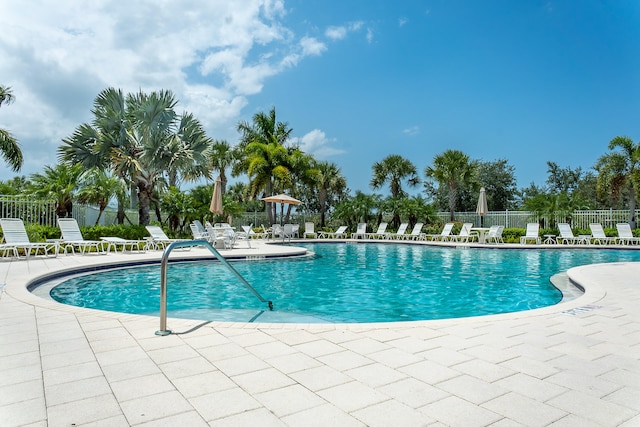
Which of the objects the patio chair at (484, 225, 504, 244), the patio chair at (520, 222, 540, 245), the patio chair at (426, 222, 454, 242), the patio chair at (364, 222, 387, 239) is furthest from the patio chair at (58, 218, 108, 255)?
the patio chair at (520, 222, 540, 245)

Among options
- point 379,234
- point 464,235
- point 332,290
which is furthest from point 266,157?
point 332,290

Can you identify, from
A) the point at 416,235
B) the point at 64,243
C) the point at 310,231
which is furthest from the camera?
the point at 310,231

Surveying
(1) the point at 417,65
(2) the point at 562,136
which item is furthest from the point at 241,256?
(2) the point at 562,136

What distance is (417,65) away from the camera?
708 inches

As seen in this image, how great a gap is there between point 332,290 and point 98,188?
1200 centimetres

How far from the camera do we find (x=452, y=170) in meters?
23.4

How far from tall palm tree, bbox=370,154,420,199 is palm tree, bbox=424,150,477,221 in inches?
80.8

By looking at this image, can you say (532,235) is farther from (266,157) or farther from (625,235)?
(266,157)

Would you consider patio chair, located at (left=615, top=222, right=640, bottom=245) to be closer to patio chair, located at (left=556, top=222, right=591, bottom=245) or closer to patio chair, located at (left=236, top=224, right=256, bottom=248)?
patio chair, located at (left=556, top=222, right=591, bottom=245)

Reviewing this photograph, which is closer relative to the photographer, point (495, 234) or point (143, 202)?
point (143, 202)

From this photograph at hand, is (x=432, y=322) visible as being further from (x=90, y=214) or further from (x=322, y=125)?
(x=322, y=125)

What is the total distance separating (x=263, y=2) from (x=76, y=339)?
10307 millimetres

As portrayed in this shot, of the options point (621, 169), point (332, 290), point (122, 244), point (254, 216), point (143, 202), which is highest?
point (621, 169)

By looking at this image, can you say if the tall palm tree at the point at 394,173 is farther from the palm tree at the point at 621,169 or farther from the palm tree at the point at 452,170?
the palm tree at the point at 621,169
